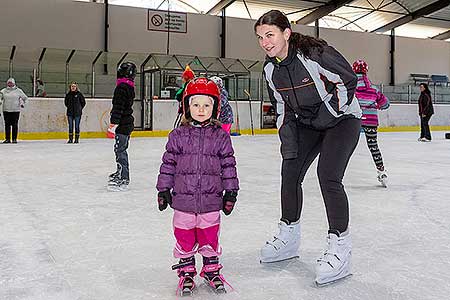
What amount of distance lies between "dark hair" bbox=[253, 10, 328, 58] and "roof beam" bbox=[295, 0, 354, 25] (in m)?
17.0

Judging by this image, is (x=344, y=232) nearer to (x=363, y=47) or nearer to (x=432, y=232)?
(x=432, y=232)

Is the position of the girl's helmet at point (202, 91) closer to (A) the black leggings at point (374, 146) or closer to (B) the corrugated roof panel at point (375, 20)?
(A) the black leggings at point (374, 146)

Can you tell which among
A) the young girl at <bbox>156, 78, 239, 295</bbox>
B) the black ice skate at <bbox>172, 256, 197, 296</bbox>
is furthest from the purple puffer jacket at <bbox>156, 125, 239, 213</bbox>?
the black ice skate at <bbox>172, 256, 197, 296</bbox>

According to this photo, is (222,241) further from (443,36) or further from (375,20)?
(443,36)

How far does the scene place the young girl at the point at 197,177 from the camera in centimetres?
180

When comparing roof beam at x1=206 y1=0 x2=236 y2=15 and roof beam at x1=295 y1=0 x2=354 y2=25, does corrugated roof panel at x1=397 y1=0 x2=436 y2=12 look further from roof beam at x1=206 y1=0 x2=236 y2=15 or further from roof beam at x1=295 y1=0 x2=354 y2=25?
roof beam at x1=206 y1=0 x2=236 y2=15

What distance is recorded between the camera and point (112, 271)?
204cm

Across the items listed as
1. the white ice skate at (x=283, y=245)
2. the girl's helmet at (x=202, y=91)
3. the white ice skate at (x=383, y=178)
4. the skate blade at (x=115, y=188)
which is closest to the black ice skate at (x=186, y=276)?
A: the white ice skate at (x=283, y=245)

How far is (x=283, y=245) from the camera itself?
2.19 metres

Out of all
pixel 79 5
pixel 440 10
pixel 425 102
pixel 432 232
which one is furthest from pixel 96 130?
pixel 440 10

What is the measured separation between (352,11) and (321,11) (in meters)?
1.78

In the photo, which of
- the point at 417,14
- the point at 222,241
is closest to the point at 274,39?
the point at 222,241

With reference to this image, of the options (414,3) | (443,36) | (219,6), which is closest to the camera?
(219,6)

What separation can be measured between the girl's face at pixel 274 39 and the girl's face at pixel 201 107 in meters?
0.34
